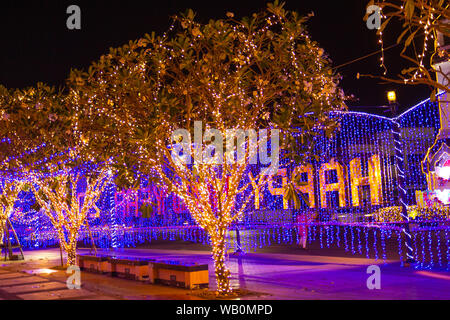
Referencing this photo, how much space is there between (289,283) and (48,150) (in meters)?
8.40

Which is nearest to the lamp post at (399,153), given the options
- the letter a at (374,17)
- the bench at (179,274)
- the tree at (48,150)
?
the bench at (179,274)

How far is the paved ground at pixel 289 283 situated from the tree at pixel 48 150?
9.05 ft

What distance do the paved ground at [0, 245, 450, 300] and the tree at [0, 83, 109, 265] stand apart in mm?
2759

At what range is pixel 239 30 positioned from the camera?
398 inches

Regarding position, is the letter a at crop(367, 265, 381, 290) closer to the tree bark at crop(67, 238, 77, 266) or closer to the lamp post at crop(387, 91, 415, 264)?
the lamp post at crop(387, 91, 415, 264)

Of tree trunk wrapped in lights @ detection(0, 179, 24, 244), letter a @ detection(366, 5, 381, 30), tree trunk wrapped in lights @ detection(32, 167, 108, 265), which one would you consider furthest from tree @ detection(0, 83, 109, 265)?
letter a @ detection(366, 5, 381, 30)

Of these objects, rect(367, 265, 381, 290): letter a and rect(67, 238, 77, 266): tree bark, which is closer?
rect(367, 265, 381, 290): letter a

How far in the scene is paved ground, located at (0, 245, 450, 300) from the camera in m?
9.45

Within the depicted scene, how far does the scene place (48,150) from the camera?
14562 millimetres

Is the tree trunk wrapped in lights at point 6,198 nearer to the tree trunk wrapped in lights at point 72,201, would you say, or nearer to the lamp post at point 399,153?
the tree trunk wrapped in lights at point 72,201

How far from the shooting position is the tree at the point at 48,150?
1359 cm
